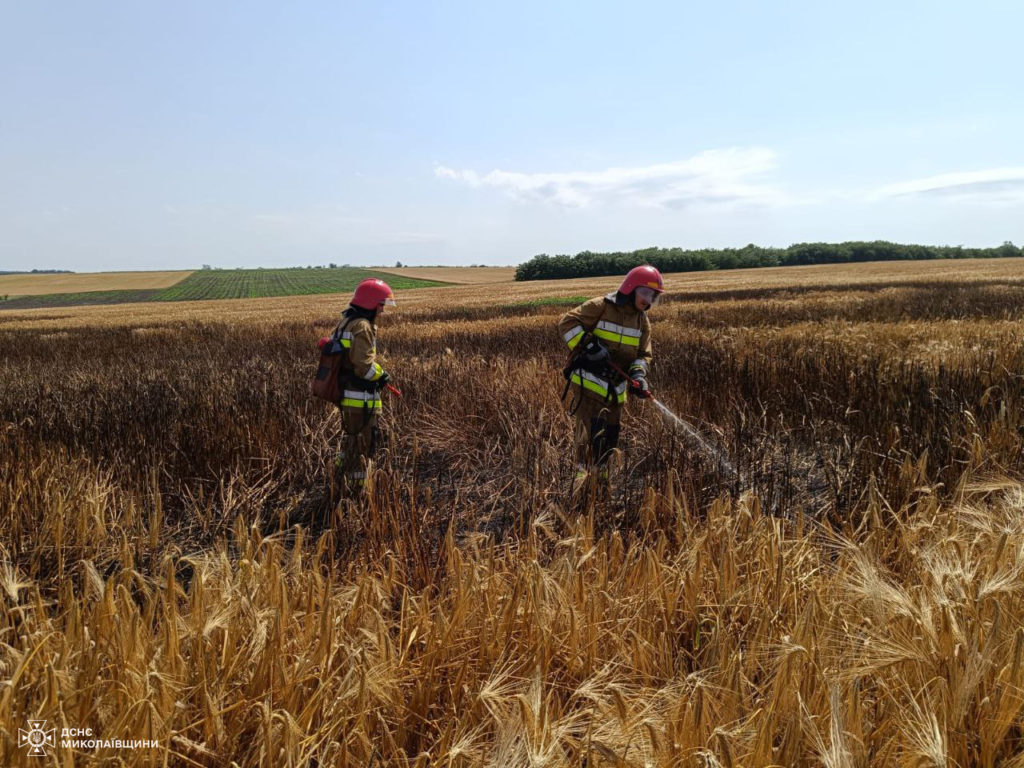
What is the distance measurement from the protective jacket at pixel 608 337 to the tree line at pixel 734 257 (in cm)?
7427

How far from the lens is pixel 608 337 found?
4594 millimetres

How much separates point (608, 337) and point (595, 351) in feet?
0.82

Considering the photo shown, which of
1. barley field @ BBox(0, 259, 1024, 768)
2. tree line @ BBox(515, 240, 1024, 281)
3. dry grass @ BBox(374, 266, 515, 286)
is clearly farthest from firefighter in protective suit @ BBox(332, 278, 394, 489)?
tree line @ BBox(515, 240, 1024, 281)

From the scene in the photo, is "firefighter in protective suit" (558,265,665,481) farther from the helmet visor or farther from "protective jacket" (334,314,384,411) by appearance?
"protective jacket" (334,314,384,411)

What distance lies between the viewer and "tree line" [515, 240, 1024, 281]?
259 feet

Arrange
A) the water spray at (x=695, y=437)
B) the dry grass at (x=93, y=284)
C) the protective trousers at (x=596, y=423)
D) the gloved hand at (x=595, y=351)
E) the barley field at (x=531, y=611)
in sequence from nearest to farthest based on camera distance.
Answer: the barley field at (x=531, y=611) < the water spray at (x=695, y=437) < the gloved hand at (x=595, y=351) < the protective trousers at (x=596, y=423) < the dry grass at (x=93, y=284)

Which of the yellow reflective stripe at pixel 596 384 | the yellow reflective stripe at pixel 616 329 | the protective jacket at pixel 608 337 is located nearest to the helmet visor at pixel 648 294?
the protective jacket at pixel 608 337

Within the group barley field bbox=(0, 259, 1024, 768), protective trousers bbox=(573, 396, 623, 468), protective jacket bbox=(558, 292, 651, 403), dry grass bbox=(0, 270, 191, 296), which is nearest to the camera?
barley field bbox=(0, 259, 1024, 768)

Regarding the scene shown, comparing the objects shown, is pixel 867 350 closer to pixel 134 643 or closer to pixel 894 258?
pixel 134 643

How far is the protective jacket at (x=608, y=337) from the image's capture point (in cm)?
452

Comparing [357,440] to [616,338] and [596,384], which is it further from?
[616,338]

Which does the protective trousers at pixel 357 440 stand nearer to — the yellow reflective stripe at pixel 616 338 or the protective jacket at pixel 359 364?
the protective jacket at pixel 359 364

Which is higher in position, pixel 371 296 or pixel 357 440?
pixel 371 296

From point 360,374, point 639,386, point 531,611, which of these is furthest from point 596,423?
point 531,611
